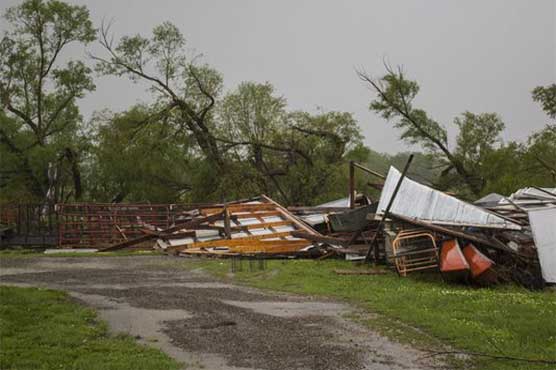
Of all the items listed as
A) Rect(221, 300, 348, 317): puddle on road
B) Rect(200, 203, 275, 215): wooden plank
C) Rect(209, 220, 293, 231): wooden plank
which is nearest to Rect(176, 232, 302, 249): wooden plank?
Rect(209, 220, 293, 231): wooden plank

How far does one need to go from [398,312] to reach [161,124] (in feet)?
93.5

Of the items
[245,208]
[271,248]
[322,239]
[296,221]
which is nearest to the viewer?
[322,239]

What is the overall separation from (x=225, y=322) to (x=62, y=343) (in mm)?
2630

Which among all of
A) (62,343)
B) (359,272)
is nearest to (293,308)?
(62,343)

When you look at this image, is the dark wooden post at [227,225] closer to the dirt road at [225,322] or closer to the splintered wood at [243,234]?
the splintered wood at [243,234]

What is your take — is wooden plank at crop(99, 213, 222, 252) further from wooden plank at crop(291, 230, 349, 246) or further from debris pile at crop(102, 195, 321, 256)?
wooden plank at crop(291, 230, 349, 246)

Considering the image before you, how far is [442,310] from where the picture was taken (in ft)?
34.4

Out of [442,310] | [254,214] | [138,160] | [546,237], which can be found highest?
[138,160]

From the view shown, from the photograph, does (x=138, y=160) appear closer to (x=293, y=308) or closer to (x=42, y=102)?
(x=42, y=102)

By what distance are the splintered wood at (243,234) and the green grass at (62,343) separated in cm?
1042

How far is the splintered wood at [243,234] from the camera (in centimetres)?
2094

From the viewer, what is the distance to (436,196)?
17453 mm

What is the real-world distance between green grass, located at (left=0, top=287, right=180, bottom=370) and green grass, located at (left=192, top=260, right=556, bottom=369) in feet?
12.5

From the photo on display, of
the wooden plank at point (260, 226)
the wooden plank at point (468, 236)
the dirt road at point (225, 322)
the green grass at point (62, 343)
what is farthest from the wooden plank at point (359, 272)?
the green grass at point (62, 343)
